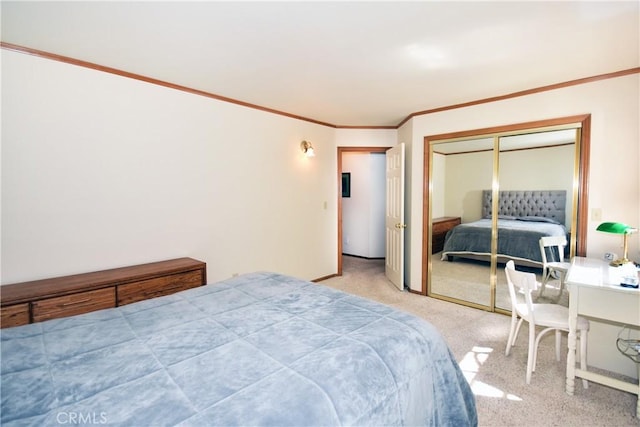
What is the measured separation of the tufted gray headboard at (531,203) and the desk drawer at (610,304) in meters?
1.34

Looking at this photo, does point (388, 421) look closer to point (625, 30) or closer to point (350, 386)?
point (350, 386)

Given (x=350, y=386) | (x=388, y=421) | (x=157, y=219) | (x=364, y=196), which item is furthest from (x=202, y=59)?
(x=364, y=196)

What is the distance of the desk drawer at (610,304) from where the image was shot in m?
1.78

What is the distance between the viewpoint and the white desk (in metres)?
1.78

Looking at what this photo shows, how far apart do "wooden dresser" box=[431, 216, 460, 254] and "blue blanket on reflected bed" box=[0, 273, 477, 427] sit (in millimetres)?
2518

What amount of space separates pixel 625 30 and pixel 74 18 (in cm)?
349

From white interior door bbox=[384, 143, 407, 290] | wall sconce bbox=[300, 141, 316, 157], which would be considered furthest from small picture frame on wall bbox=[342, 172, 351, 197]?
wall sconce bbox=[300, 141, 316, 157]

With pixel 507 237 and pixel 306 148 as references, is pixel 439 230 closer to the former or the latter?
pixel 507 237

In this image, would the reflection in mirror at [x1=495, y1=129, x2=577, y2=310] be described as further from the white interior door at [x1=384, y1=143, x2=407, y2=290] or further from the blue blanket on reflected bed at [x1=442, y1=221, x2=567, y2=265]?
the white interior door at [x1=384, y1=143, x2=407, y2=290]

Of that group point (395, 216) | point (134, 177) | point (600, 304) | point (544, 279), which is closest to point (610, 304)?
point (600, 304)

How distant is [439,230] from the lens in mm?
3916

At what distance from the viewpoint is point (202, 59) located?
238 cm

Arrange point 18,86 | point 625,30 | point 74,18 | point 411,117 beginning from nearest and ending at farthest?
point 74,18 → point 625,30 → point 18,86 → point 411,117

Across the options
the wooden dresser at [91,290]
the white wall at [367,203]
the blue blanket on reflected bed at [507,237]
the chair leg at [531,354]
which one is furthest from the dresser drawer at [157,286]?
the white wall at [367,203]
